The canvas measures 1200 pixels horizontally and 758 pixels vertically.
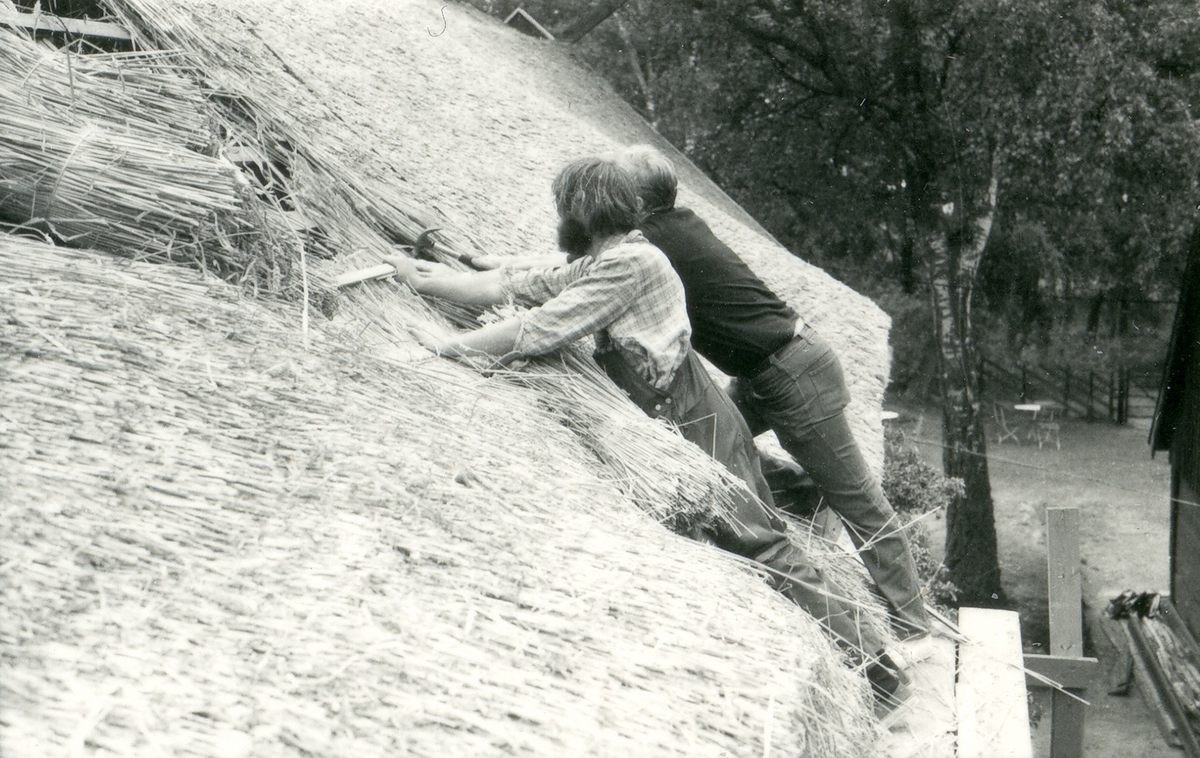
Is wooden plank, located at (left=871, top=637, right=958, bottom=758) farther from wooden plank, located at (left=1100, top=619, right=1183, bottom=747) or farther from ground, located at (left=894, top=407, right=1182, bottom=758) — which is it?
wooden plank, located at (left=1100, top=619, right=1183, bottom=747)

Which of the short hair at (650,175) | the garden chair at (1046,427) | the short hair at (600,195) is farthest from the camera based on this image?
the garden chair at (1046,427)

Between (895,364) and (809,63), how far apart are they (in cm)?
917

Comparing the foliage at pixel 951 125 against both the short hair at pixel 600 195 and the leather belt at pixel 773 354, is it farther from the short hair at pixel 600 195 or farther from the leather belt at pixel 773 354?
the short hair at pixel 600 195

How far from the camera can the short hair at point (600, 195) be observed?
2979mm

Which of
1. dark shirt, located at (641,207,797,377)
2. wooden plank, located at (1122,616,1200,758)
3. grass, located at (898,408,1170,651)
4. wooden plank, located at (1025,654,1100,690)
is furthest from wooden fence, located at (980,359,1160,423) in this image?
dark shirt, located at (641,207,797,377)

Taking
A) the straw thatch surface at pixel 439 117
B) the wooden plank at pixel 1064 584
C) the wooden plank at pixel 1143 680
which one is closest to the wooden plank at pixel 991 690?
the straw thatch surface at pixel 439 117

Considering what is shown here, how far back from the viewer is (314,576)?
1.85m

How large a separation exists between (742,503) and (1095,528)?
13016 millimetres

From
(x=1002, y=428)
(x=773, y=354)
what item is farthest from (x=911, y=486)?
(x=1002, y=428)

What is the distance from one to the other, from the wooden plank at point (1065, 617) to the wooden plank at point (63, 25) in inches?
187

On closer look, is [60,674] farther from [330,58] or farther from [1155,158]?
[1155,158]

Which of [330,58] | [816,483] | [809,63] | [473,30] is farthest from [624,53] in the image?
[816,483]

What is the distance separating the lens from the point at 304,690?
5.24ft

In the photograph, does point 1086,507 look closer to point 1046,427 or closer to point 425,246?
point 1046,427
